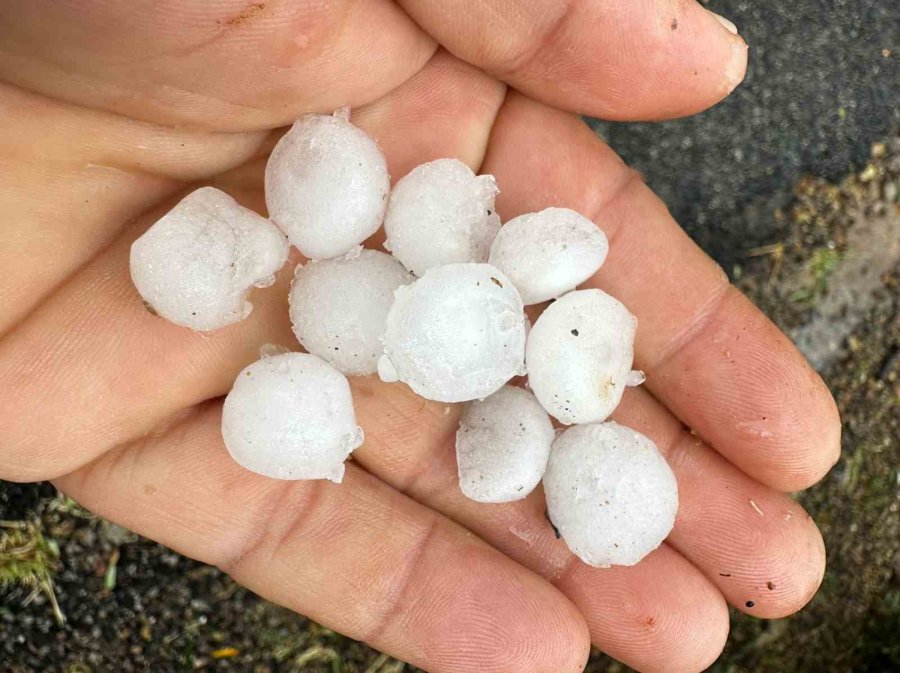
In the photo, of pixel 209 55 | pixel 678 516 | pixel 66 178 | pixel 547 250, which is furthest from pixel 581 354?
pixel 66 178

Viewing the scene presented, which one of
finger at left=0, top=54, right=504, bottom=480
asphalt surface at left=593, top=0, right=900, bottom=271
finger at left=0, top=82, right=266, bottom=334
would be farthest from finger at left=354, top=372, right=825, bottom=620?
asphalt surface at left=593, top=0, right=900, bottom=271

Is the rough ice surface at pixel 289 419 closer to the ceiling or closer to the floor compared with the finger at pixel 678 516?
closer to the ceiling

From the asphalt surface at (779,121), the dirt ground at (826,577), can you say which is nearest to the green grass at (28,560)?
the dirt ground at (826,577)

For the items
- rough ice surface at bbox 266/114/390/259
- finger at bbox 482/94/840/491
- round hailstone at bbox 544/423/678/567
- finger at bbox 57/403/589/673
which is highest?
rough ice surface at bbox 266/114/390/259

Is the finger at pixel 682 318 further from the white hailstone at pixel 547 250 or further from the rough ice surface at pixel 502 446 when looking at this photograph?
the rough ice surface at pixel 502 446

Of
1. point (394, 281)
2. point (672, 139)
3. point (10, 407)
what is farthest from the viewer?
point (672, 139)

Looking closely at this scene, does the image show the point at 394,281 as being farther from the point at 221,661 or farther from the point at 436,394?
the point at 221,661

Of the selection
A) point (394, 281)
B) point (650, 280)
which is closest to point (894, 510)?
point (650, 280)

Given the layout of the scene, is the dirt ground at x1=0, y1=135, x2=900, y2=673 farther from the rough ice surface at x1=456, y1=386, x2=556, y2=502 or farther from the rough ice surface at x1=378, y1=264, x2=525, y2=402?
the rough ice surface at x1=378, y1=264, x2=525, y2=402
